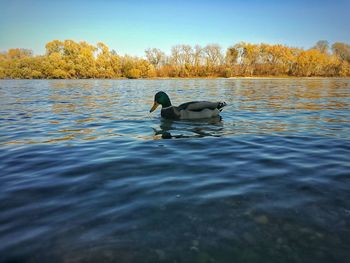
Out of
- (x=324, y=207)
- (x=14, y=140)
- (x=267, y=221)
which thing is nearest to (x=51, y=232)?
(x=267, y=221)

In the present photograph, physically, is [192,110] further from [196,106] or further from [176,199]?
[176,199]

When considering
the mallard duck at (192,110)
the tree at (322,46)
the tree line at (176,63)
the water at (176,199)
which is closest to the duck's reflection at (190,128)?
the mallard duck at (192,110)

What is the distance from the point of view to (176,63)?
372 feet

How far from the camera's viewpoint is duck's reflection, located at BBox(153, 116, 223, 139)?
8.01 m

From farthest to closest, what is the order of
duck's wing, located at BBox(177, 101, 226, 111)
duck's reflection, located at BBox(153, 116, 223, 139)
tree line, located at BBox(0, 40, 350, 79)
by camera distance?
tree line, located at BBox(0, 40, 350, 79) → duck's wing, located at BBox(177, 101, 226, 111) → duck's reflection, located at BBox(153, 116, 223, 139)

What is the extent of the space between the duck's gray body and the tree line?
8418 cm

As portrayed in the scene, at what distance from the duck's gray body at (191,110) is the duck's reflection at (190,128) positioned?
8.7 inches

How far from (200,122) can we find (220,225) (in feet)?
23.6

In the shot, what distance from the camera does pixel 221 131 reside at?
847cm

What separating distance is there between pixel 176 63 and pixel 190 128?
10813cm

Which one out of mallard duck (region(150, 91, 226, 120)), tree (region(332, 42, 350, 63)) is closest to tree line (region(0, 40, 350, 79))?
tree (region(332, 42, 350, 63))

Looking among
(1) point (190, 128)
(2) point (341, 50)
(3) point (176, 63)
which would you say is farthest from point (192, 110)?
(2) point (341, 50)

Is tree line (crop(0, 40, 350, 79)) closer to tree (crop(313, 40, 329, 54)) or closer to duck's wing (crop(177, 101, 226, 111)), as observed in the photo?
tree (crop(313, 40, 329, 54))

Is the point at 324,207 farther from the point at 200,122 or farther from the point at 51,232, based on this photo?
the point at 200,122
